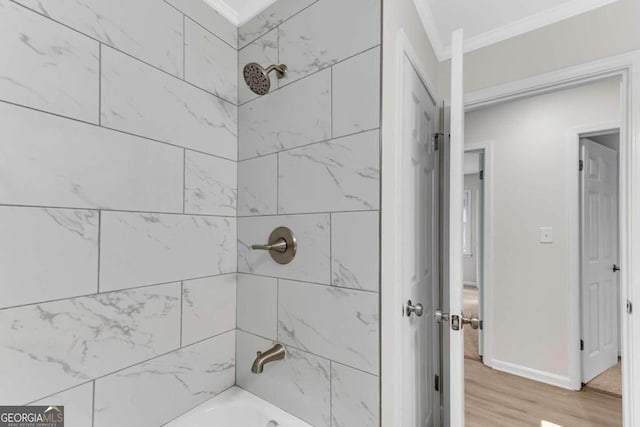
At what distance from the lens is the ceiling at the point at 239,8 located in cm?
131

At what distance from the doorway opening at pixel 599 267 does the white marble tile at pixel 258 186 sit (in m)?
2.49

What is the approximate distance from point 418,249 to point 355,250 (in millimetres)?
537

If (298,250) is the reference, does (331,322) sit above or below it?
below

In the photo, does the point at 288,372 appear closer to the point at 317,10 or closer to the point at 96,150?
the point at 96,150

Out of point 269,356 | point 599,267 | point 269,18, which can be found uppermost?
point 269,18

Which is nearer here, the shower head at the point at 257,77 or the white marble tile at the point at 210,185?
the shower head at the point at 257,77

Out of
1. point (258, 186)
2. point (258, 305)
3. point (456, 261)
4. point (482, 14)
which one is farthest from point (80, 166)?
point (482, 14)

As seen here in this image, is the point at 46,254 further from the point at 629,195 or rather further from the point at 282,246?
the point at 629,195

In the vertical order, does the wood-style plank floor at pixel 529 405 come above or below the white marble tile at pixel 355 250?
below

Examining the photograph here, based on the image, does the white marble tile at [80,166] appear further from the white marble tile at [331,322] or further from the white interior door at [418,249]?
the white interior door at [418,249]

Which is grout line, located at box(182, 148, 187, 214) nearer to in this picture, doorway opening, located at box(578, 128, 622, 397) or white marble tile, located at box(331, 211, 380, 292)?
white marble tile, located at box(331, 211, 380, 292)

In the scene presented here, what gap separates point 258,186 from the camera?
1313 millimetres

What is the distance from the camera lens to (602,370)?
2447 millimetres

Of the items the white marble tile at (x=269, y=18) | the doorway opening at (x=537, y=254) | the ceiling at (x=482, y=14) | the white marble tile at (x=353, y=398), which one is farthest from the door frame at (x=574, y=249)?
the white marble tile at (x=269, y=18)
